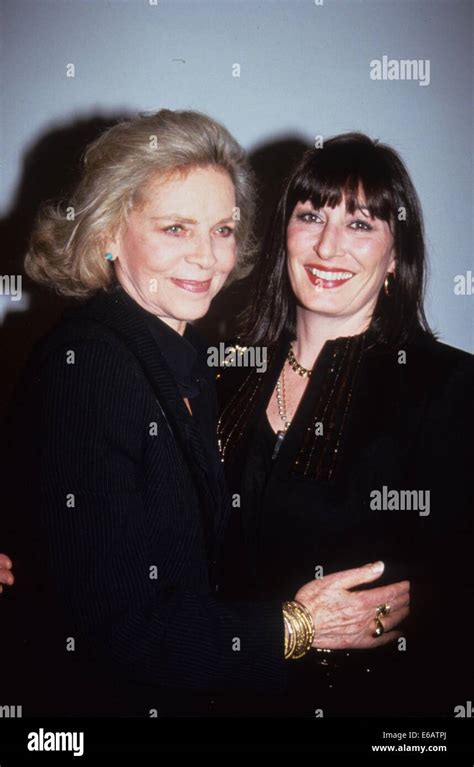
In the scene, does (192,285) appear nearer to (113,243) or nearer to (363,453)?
(113,243)

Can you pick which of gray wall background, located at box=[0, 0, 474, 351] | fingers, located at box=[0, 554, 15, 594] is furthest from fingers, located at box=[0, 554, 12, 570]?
gray wall background, located at box=[0, 0, 474, 351]

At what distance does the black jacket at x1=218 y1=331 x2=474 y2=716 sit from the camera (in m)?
1.59

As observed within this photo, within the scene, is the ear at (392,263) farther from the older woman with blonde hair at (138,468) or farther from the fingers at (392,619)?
the fingers at (392,619)

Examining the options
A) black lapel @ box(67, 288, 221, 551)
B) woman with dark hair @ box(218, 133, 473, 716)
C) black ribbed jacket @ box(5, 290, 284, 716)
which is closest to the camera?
black ribbed jacket @ box(5, 290, 284, 716)

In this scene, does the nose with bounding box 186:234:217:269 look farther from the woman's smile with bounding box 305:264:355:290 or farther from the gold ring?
the gold ring

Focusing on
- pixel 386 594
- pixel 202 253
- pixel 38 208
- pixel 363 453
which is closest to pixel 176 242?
pixel 202 253

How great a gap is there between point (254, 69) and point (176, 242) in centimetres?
141

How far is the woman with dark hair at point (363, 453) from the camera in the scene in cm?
160

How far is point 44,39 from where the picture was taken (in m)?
2.49

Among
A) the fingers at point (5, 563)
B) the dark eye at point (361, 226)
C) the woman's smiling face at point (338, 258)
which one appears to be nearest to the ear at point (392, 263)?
the woman's smiling face at point (338, 258)

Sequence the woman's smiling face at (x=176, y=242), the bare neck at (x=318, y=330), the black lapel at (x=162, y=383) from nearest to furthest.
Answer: the black lapel at (x=162, y=383) < the woman's smiling face at (x=176, y=242) < the bare neck at (x=318, y=330)

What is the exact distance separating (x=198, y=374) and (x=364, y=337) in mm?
471

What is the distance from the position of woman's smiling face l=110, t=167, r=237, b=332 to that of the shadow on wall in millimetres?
1017

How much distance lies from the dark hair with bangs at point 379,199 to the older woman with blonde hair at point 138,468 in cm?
20
